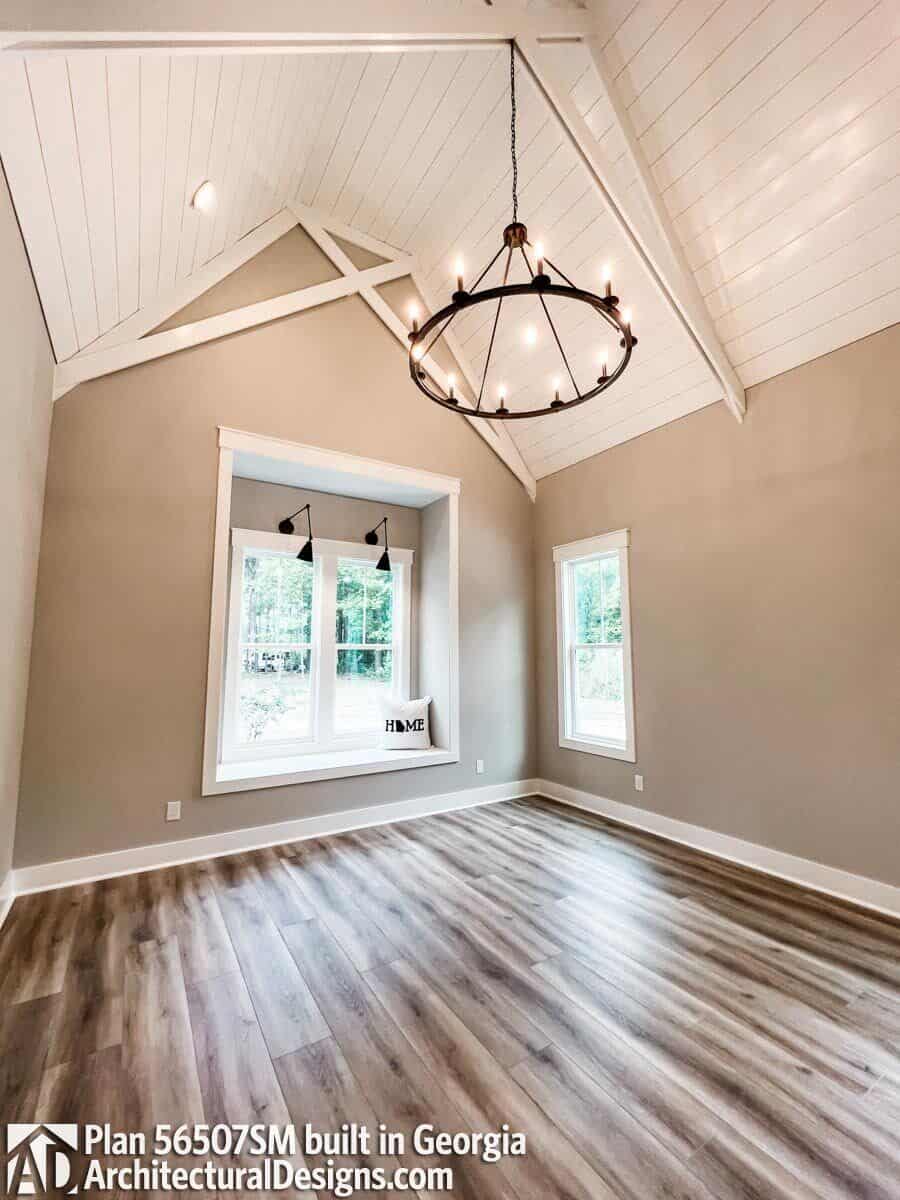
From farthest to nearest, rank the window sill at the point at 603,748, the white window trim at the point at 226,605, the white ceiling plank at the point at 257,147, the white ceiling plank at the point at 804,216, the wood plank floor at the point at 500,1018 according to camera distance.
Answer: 1. the window sill at the point at 603,748
2. the white window trim at the point at 226,605
3. the white ceiling plank at the point at 257,147
4. the white ceiling plank at the point at 804,216
5. the wood plank floor at the point at 500,1018

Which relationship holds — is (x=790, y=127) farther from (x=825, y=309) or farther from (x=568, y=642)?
(x=568, y=642)

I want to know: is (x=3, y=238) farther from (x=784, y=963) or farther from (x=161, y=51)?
(x=784, y=963)

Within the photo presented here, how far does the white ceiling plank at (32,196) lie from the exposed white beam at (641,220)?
2135 millimetres

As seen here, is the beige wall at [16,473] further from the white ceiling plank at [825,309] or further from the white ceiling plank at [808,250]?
the white ceiling plank at [825,309]

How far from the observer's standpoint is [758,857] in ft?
10.8

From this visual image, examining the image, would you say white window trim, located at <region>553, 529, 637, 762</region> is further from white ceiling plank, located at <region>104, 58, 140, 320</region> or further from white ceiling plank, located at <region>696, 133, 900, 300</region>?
white ceiling plank, located at <region>104, 58, 140, 320</region>

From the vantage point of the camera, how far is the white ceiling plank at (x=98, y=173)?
1960mm

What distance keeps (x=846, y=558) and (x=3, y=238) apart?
4243mm

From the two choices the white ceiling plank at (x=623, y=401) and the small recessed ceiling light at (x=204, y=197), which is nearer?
the small recessed ceiling light at (x=204, y=197)

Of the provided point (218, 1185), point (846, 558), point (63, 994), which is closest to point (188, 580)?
point (63, 994)

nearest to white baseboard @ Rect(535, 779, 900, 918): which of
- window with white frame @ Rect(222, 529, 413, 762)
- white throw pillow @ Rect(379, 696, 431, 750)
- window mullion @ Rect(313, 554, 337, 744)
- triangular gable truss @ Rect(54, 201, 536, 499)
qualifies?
white throw pillow @ Rect(379, 696, 431, 750)

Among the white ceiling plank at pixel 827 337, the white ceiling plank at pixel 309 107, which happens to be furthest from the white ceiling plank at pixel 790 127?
the white ceiling plank at pixel 309 107

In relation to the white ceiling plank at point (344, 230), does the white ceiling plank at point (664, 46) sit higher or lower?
lower

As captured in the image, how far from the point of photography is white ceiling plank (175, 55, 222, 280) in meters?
2.37
